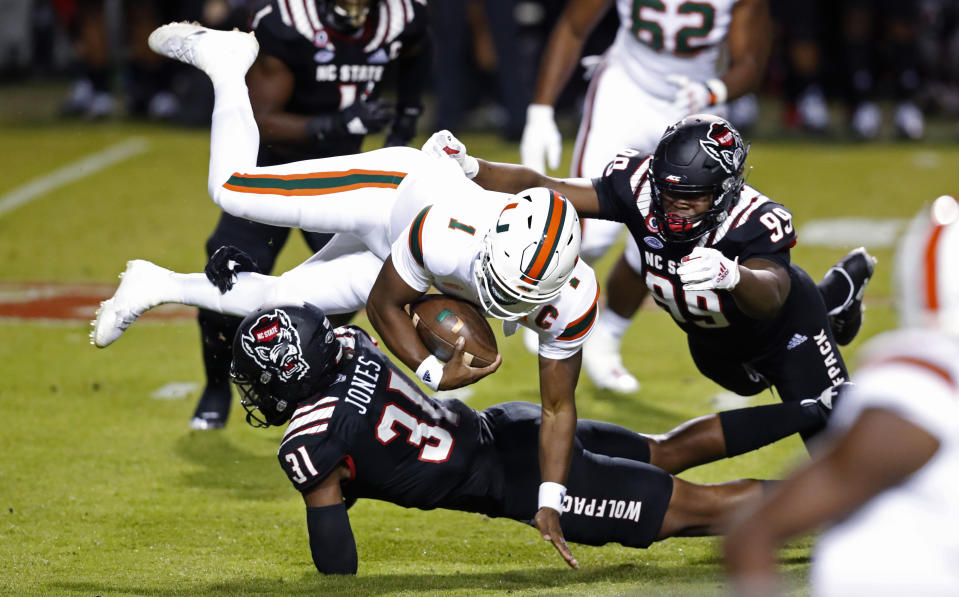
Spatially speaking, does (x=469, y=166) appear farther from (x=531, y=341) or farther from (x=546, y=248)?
(x=531, y=341)

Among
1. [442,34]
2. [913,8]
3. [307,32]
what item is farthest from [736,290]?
[913,8]

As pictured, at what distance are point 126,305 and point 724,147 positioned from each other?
205 centimetres

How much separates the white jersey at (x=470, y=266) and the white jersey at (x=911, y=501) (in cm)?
158

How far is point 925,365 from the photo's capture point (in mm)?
1890

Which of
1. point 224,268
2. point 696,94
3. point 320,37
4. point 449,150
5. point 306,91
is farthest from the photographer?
point 696,94

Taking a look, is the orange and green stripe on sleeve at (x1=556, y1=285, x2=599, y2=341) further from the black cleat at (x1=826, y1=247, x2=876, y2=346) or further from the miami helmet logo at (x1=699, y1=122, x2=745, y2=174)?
the black cleat at (x1=826, y1=247, x2=876, y2=346)

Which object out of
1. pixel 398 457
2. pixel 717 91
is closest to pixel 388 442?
pixel 398 457

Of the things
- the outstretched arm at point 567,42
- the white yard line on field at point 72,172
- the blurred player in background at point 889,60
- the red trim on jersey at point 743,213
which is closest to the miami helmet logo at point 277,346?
the red trim on jersey at point 743,213

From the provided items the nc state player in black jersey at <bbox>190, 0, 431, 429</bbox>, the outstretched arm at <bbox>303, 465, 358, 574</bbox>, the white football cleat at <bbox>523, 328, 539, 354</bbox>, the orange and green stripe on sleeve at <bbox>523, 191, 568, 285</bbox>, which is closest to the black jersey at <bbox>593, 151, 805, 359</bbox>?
the orange and green stripe on sleeve at <bbox>523, 191, 568, 285</bbox>

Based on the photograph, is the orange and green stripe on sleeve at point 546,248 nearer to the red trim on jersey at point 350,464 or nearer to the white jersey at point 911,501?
the red trim on jersey at point 350,464

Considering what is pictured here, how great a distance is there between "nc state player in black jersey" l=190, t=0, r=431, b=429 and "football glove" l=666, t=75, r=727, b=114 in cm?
106

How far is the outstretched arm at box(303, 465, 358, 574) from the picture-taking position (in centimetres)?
328

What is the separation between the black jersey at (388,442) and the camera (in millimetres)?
3287

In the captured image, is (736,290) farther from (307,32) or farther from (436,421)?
(307,32)
